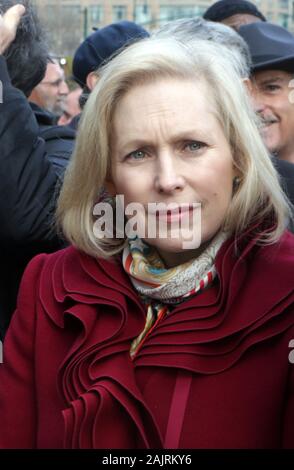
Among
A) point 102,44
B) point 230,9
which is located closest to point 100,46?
point 102,44

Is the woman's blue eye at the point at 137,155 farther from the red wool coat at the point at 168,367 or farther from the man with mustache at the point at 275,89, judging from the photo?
the man with mustache at the point at 275,89

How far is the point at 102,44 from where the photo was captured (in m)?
3.67

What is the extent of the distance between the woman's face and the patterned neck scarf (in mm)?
47

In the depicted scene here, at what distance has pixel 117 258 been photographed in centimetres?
213

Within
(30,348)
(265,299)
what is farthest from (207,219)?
(30,348)

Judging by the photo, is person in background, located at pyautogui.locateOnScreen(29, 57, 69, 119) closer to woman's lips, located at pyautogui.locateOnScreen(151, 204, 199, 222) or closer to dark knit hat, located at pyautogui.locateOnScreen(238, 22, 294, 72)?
dark knit hat, located at pyautogui.locateOnScreen(238, 22, 294, 72)

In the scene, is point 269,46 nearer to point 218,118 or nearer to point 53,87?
point 218,118

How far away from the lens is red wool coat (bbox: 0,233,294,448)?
180 cm

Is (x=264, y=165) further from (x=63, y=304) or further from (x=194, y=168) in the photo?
(x=63, y=304)

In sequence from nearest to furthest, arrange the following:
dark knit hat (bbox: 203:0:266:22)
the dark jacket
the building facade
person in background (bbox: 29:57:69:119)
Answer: the dark jacket → person in background (bbox: 29:57:69:119) → dark knit hat (bbox: 203:0:266:22) → the building facade

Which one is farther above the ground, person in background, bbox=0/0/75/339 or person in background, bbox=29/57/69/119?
person in background, bbox=0/0/75/339

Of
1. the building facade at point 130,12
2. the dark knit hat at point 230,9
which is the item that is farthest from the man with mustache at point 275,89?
the building facade at point 130,12

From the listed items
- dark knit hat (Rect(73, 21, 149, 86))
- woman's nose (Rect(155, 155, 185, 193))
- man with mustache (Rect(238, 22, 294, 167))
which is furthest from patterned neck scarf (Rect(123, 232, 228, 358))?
dark knit hat (Rect(73, 21, 149, 86))
